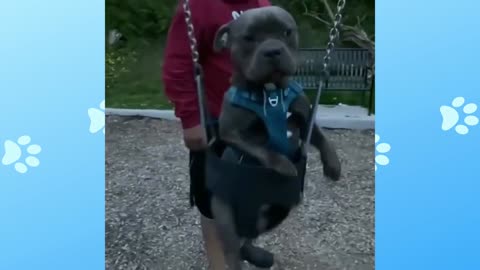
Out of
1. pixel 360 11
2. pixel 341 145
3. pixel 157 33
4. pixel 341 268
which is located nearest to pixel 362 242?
pixel 341 268

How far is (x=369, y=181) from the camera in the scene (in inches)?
85.6

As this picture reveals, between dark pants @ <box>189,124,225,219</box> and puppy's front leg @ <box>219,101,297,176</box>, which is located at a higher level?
puppy's front leg @ <box>219,101,297,176</box>

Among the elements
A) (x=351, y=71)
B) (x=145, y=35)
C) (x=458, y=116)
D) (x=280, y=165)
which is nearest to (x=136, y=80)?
(x=145, y=35)

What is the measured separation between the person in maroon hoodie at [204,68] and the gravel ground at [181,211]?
64 cm

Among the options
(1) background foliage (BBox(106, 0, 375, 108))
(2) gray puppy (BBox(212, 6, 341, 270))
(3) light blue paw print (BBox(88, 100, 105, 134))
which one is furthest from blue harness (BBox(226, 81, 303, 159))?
(1) background foliage (BBox(106, 0, 375, 108))

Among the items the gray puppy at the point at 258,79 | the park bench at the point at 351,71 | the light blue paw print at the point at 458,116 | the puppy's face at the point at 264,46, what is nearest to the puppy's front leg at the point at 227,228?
the gray puppy at the point at 258,79

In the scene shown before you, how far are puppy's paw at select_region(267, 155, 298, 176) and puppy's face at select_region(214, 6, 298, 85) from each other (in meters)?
0.11

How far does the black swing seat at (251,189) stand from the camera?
1.09m

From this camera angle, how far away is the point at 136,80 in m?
1.95

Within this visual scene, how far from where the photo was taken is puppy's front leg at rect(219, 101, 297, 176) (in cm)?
107

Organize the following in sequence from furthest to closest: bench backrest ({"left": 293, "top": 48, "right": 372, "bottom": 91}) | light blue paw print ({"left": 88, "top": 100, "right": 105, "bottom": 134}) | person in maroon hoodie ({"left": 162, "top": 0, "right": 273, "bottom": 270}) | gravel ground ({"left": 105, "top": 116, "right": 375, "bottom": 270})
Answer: bench backrest ({"left": 293, "top": 48, "right": 372, "bottom": 91}) < gravel ground ({"left": 105, "top": 116, "right": 375, "bottom": 270}) < light blue paw print ({"left": 88, "top": 100, "right": 105, "bottom": 134}) < person in maroon hoodie ({"left": 162, "top": 0, "right": 273, "bottom": 270})

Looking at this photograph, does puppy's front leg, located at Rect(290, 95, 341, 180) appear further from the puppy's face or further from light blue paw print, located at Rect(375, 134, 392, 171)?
light blue paw print, located at Rect(375, 134, 392, 171)

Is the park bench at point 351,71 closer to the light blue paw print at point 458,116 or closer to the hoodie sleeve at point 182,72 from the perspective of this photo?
the light blue paw print at point 458,116

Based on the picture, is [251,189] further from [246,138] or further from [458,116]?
[458,116]
